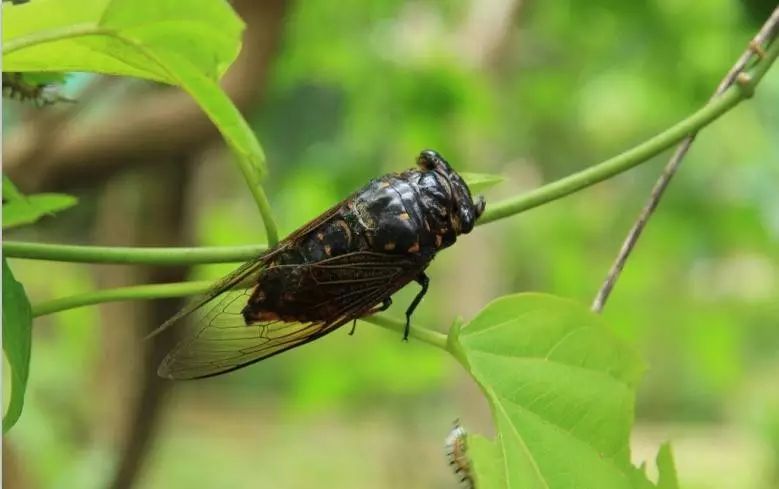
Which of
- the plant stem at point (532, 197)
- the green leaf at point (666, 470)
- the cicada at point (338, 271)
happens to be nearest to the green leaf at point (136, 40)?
the plant stem at point (532, 197)

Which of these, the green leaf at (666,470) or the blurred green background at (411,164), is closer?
the green leaf at (666,470)

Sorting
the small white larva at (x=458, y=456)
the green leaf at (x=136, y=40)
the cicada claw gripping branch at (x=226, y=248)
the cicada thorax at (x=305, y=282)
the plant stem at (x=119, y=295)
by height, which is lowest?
the small white larva at (x=458, y=456)

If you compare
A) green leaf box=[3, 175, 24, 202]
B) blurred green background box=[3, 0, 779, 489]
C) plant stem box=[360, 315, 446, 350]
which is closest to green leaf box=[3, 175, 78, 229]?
green leaf box=[3, 175, 24, 202]

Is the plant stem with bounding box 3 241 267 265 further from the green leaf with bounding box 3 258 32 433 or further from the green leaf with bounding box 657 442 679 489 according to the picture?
the green leaf with bounding box 657 442 679 489

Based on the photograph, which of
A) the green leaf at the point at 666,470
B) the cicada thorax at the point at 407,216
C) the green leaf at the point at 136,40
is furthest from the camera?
the cicada thorax at the point at 407,216

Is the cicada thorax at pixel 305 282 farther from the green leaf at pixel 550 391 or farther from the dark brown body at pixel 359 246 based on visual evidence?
the green leaf at pixel 550 391

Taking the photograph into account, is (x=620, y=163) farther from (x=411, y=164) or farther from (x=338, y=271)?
(x=411, y=164)

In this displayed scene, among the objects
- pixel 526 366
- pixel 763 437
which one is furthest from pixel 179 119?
pixel 763 437

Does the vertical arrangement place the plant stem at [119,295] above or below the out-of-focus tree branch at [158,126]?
below
